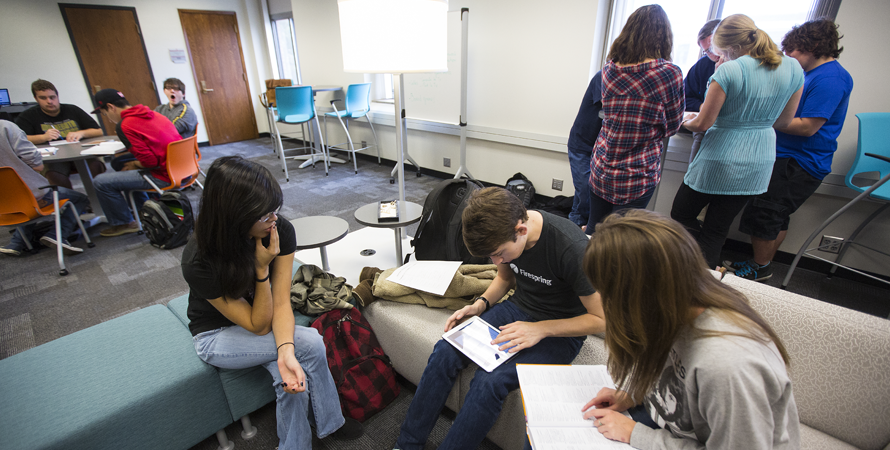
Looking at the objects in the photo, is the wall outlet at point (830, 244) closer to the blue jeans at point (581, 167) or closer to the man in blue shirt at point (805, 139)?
the man in blue shirt at point (805, 139)

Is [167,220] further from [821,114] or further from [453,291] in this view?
[821,114]

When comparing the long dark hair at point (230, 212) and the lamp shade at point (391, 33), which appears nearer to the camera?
the long dark hair at point (230, 212)

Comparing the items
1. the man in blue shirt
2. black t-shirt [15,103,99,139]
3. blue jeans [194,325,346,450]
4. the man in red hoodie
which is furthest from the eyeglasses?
black t-shirt [15,103,99,139]

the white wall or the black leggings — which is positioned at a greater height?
the white wall

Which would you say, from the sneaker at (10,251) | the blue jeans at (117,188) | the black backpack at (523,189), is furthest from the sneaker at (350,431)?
the sneaker at (10,251)

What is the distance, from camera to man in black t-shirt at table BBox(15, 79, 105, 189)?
3.13 meters

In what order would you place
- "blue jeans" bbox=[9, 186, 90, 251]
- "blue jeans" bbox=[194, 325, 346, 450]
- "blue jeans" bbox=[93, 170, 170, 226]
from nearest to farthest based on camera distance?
"blue jeans" bbox=[194, 325, 346, 450] → "blue jeans" bbox=[9, 186, 90, 251] → "blue jeans" bbox=[93, 170, 170, 226]

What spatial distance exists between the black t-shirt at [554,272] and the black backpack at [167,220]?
107 inches

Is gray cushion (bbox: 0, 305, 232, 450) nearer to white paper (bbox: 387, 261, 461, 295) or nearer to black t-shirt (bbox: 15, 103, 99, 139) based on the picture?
white paper (bbox: 387, 261, 461, 295)

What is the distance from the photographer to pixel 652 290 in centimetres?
71

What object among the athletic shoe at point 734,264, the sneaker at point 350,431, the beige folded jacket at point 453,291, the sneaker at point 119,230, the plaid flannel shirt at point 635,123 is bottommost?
the sneaker at point 350,431

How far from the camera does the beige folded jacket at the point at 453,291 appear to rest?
1536mm

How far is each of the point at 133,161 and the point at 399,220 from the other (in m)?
2.71

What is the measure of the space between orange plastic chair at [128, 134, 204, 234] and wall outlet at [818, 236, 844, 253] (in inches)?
175
